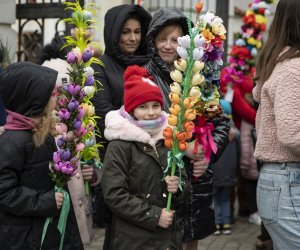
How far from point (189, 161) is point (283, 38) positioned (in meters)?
1.08

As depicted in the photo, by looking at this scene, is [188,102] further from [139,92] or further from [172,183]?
[172,183]

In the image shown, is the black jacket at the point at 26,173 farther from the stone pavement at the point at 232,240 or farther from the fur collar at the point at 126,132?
the stone pavement at the point at 232,240

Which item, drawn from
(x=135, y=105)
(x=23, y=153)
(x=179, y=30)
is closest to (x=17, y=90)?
(x=23, y=153)

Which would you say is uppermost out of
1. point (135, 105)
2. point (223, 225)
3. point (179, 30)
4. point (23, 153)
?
point (179, 30)

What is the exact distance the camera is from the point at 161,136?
4090mm

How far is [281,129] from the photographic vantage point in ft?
12.0

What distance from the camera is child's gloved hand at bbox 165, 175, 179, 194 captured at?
393cm

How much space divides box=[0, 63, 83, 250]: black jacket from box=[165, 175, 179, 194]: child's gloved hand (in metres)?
0.64

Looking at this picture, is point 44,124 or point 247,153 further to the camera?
point 247,153

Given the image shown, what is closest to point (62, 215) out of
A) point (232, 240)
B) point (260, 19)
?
point (232, 240)

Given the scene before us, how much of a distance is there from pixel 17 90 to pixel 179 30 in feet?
4.45

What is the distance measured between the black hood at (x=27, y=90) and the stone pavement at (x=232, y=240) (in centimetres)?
322

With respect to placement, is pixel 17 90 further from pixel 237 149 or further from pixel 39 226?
pixel 237 149

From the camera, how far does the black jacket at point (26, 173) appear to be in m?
→ 3.81
